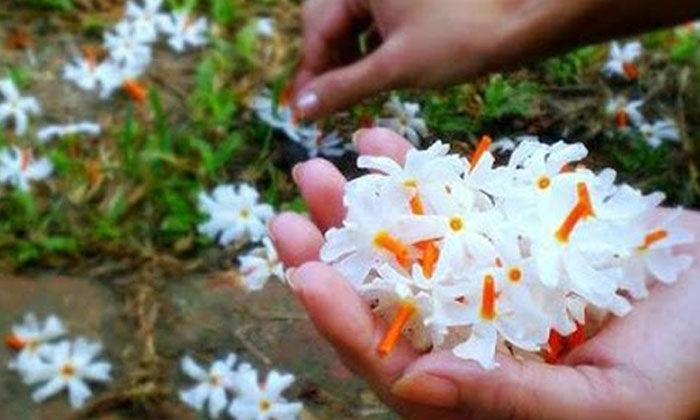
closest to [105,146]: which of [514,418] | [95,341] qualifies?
[95,341]

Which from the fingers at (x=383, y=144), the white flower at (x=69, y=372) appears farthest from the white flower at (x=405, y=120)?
the white flower at (x=69, y=372)

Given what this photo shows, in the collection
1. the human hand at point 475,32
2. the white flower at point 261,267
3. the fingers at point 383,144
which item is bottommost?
the fingers at point 383,144

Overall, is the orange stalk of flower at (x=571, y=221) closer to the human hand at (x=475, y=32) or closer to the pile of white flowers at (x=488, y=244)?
the pile of white flowers at (x=488, y=244)

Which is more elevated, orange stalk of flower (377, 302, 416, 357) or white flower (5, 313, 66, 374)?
white flower (5, 313, 66, 374)

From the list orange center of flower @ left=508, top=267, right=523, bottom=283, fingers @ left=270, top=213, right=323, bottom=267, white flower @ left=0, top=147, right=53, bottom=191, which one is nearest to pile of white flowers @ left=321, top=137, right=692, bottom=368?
orange center of flower @ left=508, top=267, right=523, bottom=283

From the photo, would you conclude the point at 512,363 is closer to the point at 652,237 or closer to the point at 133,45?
the point at 652,237

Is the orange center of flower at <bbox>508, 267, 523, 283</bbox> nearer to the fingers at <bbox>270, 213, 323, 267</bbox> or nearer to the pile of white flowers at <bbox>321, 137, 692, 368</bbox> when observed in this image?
the pile of white flowers at <bbox>321, 137, 692, 368</bbox>

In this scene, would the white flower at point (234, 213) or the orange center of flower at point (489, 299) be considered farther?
the white flower at point (234, 213)

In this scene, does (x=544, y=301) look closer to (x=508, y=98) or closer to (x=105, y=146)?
(x=508, y=98)
